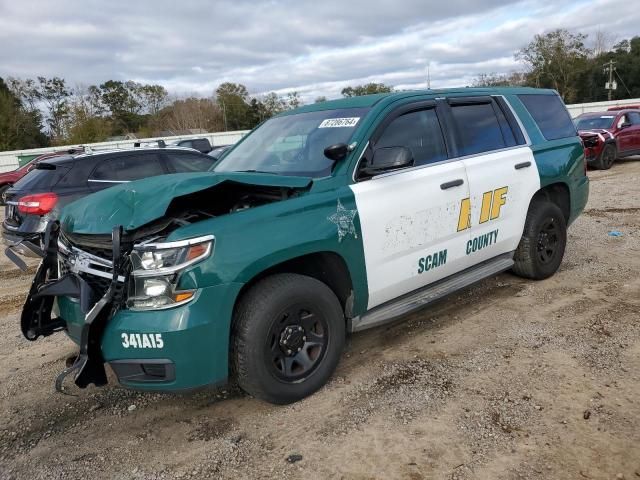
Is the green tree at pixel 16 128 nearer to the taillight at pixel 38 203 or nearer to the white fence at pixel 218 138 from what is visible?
the white fence at pixel 218 138

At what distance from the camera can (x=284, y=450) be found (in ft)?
9.23

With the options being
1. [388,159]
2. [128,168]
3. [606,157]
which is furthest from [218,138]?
[388,159]

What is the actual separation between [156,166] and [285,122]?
4136 mm

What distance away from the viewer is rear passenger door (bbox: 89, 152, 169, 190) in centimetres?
720

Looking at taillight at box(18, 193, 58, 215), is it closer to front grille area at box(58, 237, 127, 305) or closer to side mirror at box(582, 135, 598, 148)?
front grille area at box(58, 237, 127, 305)

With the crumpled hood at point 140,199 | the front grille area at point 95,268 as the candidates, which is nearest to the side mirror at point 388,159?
the crumpled hood at point 140,199

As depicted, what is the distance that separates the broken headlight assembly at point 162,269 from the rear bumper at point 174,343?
54 millimetres

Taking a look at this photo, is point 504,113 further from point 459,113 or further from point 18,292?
point 18,292

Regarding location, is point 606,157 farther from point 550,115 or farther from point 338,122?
point 338,122

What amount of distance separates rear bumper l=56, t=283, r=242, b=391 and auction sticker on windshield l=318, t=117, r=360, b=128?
1.56 metres

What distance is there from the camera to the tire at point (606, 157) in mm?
14258

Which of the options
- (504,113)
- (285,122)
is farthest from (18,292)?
(504,113)

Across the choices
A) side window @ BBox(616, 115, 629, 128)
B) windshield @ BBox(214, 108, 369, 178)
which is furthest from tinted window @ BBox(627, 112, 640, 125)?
windshield @ BBox(214, 108, 369, 178)

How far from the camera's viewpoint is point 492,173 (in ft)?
14.1
